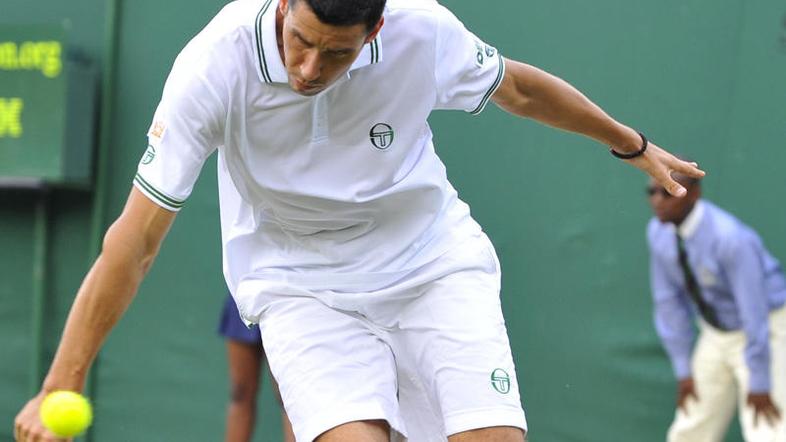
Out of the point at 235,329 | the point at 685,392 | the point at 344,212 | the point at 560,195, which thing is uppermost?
the point at 344,212

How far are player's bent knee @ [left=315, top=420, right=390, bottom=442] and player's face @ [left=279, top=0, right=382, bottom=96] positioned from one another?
908 millimetres

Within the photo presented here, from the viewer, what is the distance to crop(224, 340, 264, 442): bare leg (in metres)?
6.81

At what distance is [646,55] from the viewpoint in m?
6.96

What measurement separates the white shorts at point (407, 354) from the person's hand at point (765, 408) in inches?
113

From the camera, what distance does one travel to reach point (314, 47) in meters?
3.36

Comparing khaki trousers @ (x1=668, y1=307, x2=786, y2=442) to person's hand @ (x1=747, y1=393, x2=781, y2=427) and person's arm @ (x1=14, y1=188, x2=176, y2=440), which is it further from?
person's arm @ (x1=14, y1=188, x2=176, y2=440)

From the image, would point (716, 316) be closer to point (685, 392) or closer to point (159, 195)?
point (685, 392)

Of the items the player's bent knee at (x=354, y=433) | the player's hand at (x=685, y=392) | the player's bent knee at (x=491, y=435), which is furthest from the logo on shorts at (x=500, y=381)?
the player's hand at (x=685, y=392)

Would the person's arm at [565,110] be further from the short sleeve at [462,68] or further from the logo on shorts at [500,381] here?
the logo on shorts at [500,381]

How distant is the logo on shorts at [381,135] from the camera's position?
3.71 meters

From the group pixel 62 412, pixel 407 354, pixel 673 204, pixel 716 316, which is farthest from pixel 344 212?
pixel 716 316

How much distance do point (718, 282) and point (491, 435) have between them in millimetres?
3229

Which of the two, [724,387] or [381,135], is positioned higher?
[381,135]

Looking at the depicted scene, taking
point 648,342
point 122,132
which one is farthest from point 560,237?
point 122,132
